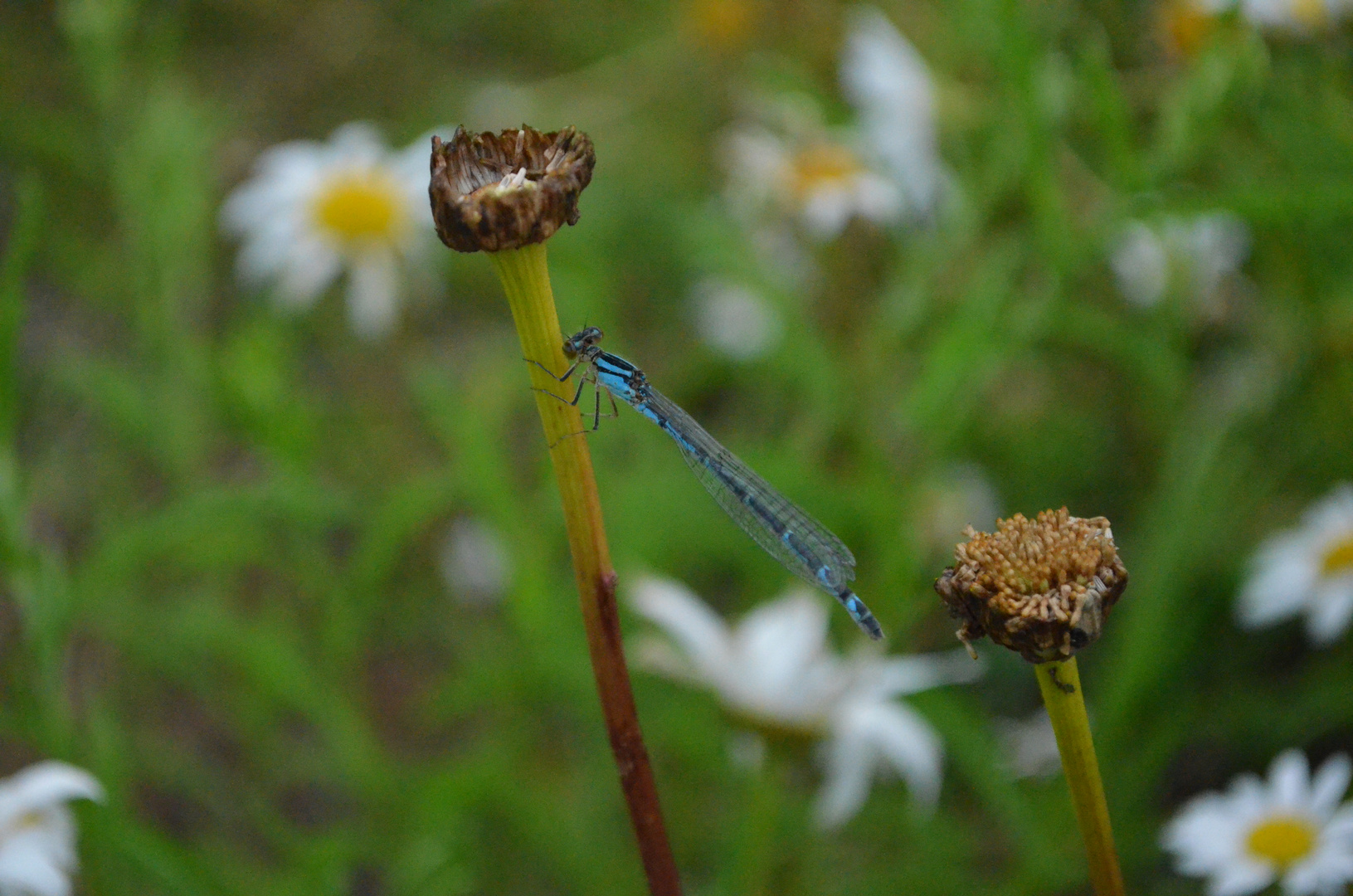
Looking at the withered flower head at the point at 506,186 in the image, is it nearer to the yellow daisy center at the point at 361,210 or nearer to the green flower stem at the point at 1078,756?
the green flower stem at the point at 1078,756

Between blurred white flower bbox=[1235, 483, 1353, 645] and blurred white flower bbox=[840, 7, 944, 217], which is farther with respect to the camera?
blurred white flower bbox=[840, 7, 944, 217]

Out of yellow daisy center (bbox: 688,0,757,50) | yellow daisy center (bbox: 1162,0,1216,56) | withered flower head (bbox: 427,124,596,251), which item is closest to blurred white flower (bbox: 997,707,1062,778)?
yellow daisy center (bbox: 1162,0,1216,56)

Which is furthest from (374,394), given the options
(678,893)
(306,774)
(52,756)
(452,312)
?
(678,893)

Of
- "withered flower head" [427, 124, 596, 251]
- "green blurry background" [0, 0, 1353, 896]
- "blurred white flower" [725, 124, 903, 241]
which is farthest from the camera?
"blurred white flower" [725, 124, 903, 241]

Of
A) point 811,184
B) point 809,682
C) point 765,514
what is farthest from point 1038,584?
point 811,184

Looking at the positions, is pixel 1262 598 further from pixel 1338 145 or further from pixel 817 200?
pixel 817 200

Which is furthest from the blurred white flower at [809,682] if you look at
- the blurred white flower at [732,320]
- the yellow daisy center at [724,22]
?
the yellow daisy center at [724,22]

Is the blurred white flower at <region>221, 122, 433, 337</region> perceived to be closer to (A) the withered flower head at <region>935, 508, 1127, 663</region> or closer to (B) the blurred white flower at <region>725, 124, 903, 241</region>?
(B) the blurred white flower at <region>725, 124, 903, 241</region>
